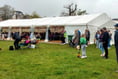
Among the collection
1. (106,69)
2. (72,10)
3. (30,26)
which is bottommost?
(106,69)

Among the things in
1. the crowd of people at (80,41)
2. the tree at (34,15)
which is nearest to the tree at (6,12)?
the tree at (34,15)

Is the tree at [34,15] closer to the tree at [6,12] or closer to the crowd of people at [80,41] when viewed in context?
the tree at [6,12]

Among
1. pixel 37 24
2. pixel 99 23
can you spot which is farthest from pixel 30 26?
pixel 99 23

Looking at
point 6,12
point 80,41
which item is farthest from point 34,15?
point 80,41

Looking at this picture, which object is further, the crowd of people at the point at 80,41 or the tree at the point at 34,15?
the tree at the point at 34,15

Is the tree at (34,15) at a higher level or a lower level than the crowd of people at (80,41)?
higher

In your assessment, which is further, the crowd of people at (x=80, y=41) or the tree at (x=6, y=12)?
the tree at (x=6, y=12)

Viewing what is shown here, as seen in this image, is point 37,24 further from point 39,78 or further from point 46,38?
point 39,78

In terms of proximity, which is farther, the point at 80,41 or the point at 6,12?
the point at 6,12

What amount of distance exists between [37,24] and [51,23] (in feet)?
7.59

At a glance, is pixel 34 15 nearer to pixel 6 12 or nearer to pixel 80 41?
pixel 6 12

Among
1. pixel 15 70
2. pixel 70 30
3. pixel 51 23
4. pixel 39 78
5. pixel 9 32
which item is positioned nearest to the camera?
pixel 39 78

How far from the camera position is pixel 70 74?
24.5 feet

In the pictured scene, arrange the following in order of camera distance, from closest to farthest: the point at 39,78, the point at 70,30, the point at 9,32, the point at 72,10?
the point at 39,78 → the point at 70,30 → the point at 9,32 → the point at 72,10
